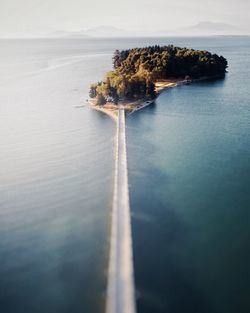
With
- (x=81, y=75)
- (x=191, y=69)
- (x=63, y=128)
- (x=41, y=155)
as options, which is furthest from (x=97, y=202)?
(x=81, y=75)

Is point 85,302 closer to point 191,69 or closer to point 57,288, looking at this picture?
point 57,288

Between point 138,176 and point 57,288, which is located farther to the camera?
point 138,176

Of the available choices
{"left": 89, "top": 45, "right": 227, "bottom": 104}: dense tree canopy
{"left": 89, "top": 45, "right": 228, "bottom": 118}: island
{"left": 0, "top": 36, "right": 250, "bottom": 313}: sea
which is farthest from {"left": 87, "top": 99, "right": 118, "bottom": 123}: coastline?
{"left": 89, "top": 45, "right": 227, "bottom": 104}: dense tree canopy

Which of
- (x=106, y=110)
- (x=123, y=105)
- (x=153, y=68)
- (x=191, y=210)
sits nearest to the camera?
(x=191, y=210)

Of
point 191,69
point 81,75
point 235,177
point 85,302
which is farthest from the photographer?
point 81,75

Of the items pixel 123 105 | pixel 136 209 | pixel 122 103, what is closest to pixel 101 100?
pixel 122 103

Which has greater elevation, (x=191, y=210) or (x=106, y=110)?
(x=106, y=110)

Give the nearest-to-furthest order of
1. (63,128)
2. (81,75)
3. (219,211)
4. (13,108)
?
(219,211), (63,128), (13,108), (81,75)

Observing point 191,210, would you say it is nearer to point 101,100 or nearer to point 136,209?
point 136,209
